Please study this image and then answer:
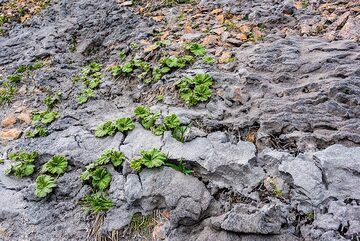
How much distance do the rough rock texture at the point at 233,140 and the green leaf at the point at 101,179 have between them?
0.07 meters

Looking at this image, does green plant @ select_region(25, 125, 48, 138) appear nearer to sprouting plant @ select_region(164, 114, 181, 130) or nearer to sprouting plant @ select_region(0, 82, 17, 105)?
sprouting plant @ select_region(0, 82, 17, 105)

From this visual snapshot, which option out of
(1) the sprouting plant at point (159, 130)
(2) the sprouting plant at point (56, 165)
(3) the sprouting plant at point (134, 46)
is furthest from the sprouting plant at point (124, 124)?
(3) the sprouting plant at point (134, 46)

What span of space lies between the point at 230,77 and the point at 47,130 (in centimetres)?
283

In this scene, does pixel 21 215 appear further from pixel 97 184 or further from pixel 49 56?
pixel 49 56

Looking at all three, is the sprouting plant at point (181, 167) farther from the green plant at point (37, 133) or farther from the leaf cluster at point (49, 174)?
the green plant at point (37, 133)

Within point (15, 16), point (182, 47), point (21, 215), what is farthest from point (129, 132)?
point (15, 16)

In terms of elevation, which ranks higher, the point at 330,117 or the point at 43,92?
the point at 330,117

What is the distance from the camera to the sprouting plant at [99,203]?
3.57 m

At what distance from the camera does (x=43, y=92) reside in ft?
18.9

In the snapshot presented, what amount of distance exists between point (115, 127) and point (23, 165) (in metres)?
1.28

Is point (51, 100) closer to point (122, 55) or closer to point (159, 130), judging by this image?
point (122, 55)

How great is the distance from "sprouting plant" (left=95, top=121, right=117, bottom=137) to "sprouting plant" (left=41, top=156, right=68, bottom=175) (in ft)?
1.82

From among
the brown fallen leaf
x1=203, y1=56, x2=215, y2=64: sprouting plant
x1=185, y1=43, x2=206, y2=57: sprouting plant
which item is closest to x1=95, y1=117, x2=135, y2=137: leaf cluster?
x1=203, y1=56, x2=215, y2=64: sprouting plant

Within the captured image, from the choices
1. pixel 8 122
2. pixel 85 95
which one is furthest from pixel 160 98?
pixel 8 122
